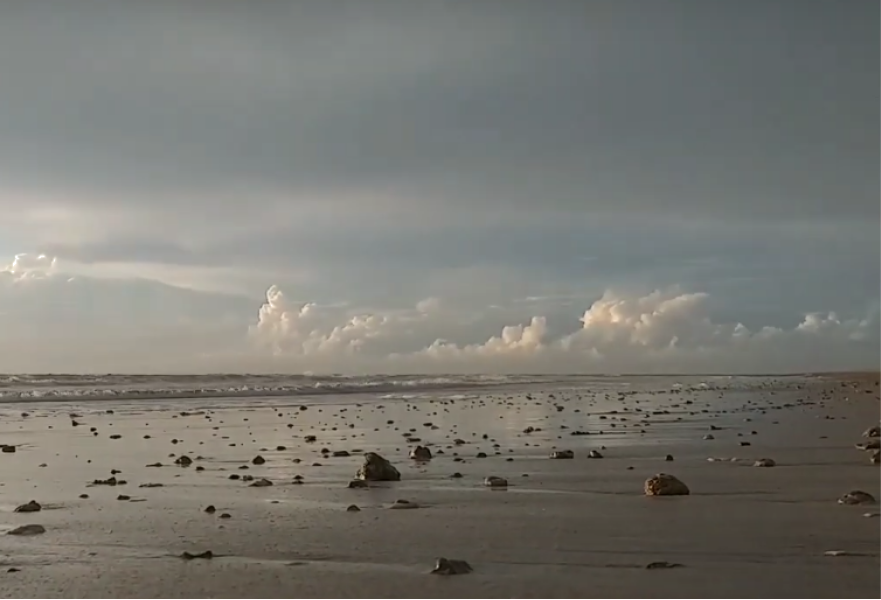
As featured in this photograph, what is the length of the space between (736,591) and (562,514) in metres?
3.51

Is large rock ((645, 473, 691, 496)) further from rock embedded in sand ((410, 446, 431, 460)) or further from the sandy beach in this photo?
rock embedded in sand ((410, 446, 431, 460))

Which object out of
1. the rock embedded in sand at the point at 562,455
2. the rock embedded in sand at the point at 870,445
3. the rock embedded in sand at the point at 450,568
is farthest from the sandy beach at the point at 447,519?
the rock embedded in sand at the point at 870,445

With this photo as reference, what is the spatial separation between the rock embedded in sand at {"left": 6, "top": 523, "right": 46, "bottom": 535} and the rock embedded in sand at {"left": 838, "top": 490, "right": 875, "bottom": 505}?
8971 mm

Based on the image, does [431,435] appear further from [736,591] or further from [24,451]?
[736,591]

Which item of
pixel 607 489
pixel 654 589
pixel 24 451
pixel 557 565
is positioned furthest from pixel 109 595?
pixel 24 451

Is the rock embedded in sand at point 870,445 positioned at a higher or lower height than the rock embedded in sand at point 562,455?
higher

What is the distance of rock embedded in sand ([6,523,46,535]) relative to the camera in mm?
9133

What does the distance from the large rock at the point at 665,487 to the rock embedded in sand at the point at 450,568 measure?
15.1 feet

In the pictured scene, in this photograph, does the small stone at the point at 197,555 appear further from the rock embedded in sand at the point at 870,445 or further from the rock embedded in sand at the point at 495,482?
the rock embedded in sand at the point at 870,445

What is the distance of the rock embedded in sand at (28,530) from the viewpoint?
30.0 feet

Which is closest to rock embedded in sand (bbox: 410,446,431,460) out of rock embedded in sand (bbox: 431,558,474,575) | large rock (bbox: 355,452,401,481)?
large rock (bbox: 355,452,401,481)

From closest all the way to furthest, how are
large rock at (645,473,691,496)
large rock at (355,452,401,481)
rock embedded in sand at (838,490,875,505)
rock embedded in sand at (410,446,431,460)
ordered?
rock embedded in sand at (838,490,875,505) → large rock at (645,473,691,496) → large rock at (355,452,401,481) → rock embedded in sand at (410,446,431,460)

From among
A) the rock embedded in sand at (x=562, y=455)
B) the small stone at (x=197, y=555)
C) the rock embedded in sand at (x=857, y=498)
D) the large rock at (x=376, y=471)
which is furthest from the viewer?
the rock embedded in sand at (x=562, y=455)

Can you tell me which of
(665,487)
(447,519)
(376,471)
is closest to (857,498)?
(665,487)
